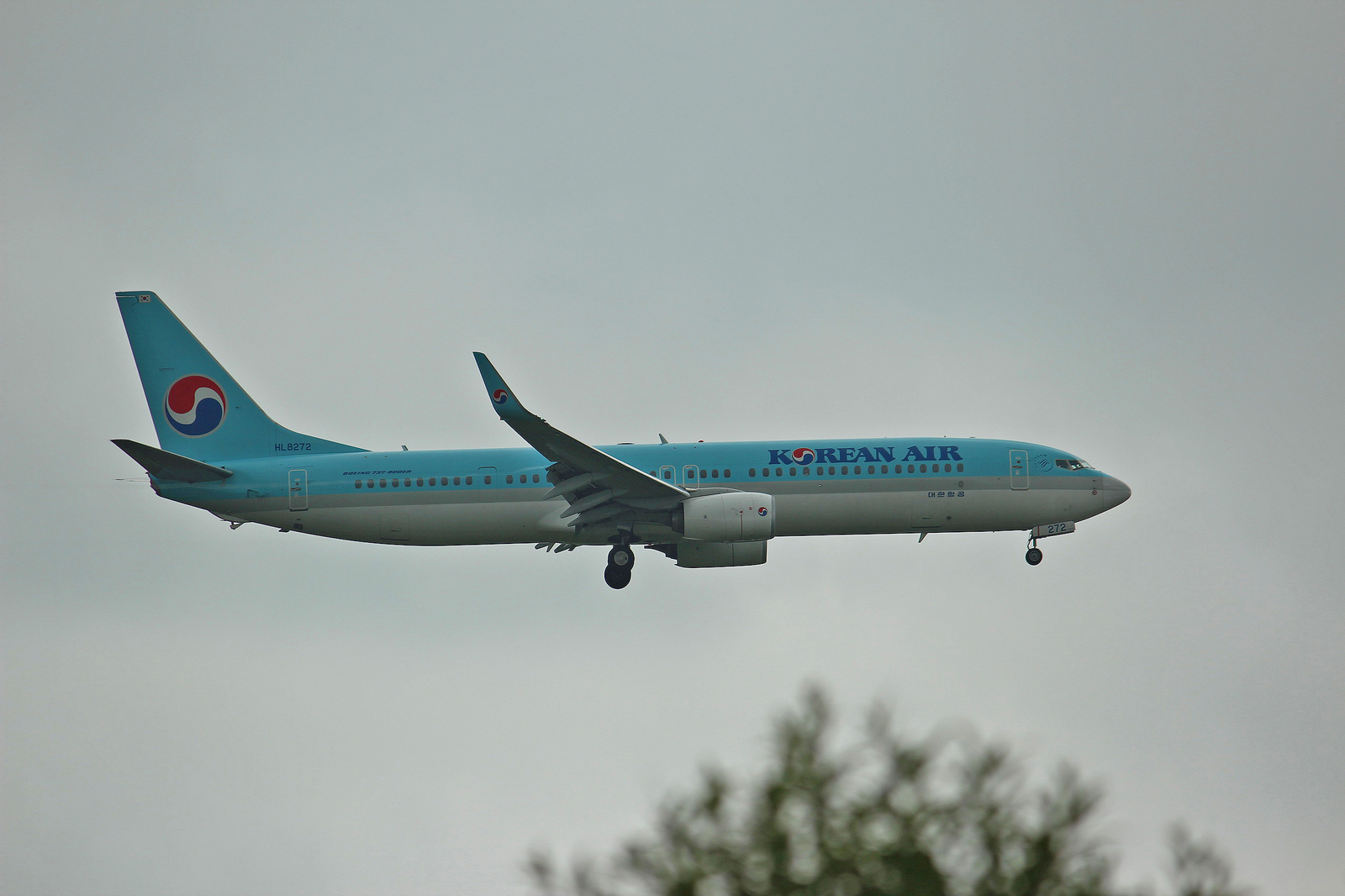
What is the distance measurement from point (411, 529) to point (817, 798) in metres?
30.5

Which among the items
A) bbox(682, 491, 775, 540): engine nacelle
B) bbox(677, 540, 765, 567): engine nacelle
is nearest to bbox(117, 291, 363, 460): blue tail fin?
bbox(677, 540, 765, 567): engine nacelle

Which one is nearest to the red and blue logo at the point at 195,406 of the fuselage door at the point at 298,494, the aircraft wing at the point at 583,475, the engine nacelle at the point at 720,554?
the fuselage door at the point at 298,494

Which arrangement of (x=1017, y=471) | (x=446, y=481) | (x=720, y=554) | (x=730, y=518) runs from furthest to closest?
1. (x=1017, y=471)
2. (x=720, y=554)
3. (x=446, y=481)
4. (x=730, y=518)

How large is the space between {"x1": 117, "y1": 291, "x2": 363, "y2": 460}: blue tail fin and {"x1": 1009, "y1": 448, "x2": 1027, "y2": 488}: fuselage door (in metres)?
21.5

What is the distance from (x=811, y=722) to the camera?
43.5 ft

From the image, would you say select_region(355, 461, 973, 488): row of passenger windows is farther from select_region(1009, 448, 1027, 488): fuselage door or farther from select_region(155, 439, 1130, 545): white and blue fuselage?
select_region(1009, 448, 1027, 488): fuselage door

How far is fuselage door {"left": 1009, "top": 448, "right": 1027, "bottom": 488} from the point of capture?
42812 mm

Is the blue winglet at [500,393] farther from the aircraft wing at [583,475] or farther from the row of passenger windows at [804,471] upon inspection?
the row of passenger windows at [804,471]

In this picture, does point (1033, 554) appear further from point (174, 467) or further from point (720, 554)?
point (174, 467)

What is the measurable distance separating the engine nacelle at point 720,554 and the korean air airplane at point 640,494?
0.04 m

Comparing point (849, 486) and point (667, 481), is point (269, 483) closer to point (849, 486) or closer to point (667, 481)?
point (667, 481)

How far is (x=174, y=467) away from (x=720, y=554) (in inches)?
674

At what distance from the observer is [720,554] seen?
4266 cm

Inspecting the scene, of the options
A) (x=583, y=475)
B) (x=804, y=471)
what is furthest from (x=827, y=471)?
(x=583, y=475)
